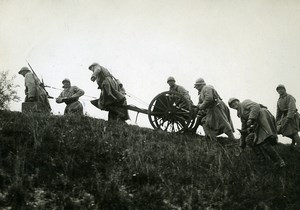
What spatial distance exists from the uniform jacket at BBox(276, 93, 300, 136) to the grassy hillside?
9.03 ft

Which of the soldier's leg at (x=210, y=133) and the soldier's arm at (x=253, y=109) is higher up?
the soldier's arm at (x=253, y=109)

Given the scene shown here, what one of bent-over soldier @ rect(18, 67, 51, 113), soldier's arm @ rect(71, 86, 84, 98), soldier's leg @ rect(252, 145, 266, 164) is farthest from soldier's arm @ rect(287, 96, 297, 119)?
bent-over soldier @ rect(18, 67, 51, 113)

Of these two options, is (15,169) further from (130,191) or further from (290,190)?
(290,190)

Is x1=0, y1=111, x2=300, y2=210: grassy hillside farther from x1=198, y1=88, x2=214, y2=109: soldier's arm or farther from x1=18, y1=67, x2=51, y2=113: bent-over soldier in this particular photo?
x1=18, y1=67, x2=51, y2=113: bent-over soldier

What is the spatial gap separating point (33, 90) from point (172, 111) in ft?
15.5

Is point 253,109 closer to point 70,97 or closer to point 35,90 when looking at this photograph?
point 70,97

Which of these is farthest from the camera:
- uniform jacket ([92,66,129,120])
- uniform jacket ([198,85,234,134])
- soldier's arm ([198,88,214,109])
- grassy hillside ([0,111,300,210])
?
uniform jacket ([92,66,129,120])

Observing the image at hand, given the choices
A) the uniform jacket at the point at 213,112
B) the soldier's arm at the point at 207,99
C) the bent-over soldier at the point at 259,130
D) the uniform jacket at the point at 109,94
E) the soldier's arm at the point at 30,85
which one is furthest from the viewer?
the soldier's arm at the point at 30,85

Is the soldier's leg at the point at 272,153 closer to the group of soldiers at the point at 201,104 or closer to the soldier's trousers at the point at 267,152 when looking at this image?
the soldier's trousers at the point at 267,152

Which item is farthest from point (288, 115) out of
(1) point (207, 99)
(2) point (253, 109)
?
(2) point (253, 109)

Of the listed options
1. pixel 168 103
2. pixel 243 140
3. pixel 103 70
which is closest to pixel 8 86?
pixel 103 70

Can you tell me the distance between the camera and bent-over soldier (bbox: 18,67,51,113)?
513 inches

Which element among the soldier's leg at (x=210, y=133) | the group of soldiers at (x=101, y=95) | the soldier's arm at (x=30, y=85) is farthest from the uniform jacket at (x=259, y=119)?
the soldier's arm at (x=30, y=85)

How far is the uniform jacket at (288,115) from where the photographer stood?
11922 millimetres
